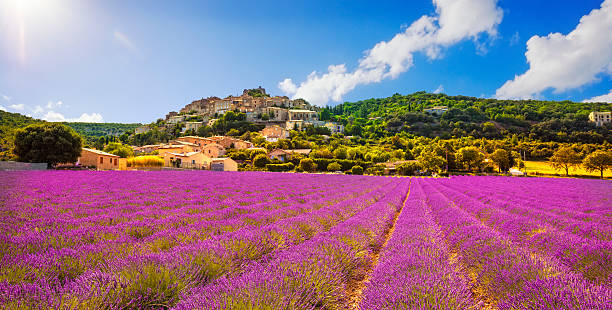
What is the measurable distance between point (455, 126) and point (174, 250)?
130 meters

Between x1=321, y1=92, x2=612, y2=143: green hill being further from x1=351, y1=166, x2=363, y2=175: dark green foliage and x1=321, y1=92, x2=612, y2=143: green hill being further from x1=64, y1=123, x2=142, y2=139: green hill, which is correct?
x1=64, y1=123, x2=142, y2=139: green hill

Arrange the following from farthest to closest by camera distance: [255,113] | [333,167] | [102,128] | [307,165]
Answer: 1. [102,128]
2. [255,113]
3. [333,167]
4. [307,165]

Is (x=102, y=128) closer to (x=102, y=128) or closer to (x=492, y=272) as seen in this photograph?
(x=102, y=128)

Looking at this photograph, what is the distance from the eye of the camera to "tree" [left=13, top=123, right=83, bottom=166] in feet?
94.0

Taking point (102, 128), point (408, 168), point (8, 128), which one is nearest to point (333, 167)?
point (408, 168)

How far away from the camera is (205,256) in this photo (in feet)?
9.96

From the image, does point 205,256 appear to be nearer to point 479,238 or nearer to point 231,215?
point 231,215

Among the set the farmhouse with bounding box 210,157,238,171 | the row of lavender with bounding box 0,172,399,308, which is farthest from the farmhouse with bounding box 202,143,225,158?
the row of lavender with bounding box 0,172,399,308

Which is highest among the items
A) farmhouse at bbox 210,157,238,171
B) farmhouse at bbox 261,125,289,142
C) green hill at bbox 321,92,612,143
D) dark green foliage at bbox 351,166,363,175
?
green hill at bbox 321,92,612,143

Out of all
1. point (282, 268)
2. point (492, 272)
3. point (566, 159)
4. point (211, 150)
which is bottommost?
point (492, 272)

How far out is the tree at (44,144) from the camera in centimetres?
2866

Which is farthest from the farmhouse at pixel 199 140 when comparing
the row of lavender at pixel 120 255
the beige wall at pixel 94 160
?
the row of lavender at pixel 120 255

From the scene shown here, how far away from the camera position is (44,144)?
28.8 m

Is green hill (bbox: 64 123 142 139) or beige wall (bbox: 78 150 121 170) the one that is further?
green hill (bbox: 64 123 142 139)
